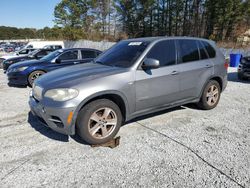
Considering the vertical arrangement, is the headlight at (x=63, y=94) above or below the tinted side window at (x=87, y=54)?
below

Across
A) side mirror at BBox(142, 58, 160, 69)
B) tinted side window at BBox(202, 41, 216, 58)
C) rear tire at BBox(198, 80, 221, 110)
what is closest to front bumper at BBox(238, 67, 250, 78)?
rear tire at BBox(198, 80, 221, 110)

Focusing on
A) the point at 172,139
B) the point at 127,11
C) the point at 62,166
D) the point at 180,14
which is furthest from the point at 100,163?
the point at 127,11

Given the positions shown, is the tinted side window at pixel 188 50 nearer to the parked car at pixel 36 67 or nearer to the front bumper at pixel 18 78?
the parked car at pixel 36 67

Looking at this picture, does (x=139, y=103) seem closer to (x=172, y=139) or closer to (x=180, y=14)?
(x=172, y=139)

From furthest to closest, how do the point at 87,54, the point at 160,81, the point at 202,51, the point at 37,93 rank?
1. the point at 87,54
2. the point at 202,51
3. the point at 160,81
4. the point at 37,93

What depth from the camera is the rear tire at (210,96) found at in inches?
181

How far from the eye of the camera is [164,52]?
3848mm

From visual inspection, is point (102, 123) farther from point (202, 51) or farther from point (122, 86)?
point (202, 51)

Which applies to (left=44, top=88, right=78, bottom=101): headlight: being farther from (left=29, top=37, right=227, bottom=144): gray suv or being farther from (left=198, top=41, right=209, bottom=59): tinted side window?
(left=198, top=41, right=209, bottom=59): tinted side window

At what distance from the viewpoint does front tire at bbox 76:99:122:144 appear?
304 centimetres

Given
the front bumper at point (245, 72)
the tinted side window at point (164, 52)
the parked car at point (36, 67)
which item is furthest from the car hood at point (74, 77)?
the front bumper at point (245, 72)

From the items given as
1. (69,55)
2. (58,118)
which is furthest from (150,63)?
(69,55)

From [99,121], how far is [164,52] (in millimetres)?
1802

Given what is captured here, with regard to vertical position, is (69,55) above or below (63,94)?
above
